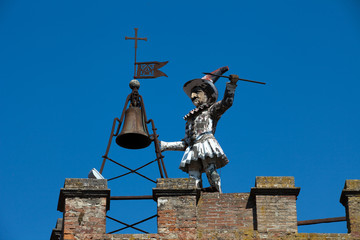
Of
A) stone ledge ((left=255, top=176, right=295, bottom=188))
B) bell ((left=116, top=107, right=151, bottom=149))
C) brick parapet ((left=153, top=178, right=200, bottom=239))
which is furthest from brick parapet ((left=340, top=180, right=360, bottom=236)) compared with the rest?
bell ((left=116, top=107, right=151, bottom=149))

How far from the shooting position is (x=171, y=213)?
20.2 metres

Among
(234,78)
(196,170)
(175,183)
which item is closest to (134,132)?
(196,170)

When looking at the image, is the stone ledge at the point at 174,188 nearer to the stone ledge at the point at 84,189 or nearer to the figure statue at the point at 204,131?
the stone ledge at the point at 84,189

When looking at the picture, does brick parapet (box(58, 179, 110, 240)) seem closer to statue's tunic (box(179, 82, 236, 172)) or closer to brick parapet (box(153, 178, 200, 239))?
brick parapet (box(153, 178, 200, 239))

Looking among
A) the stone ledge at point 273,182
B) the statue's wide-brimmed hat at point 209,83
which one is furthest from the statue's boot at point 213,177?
the statue's wide-brimmed hat at point 209,83

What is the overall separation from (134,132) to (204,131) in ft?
4.91

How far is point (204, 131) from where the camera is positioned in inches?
900

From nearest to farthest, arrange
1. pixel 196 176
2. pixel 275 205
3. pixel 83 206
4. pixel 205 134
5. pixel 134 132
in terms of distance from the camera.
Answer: pixel 83 206
pixel 275 205
pixel 196 176
pixel 205 134
pixel 134 132

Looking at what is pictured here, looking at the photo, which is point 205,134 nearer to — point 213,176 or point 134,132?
point 213,176

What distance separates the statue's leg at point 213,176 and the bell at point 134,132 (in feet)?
5.44

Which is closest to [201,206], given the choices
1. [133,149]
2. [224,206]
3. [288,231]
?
[224,206]

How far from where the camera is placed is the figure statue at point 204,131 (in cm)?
2234

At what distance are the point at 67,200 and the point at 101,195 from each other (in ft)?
2.12

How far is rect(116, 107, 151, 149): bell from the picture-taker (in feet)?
75.8
